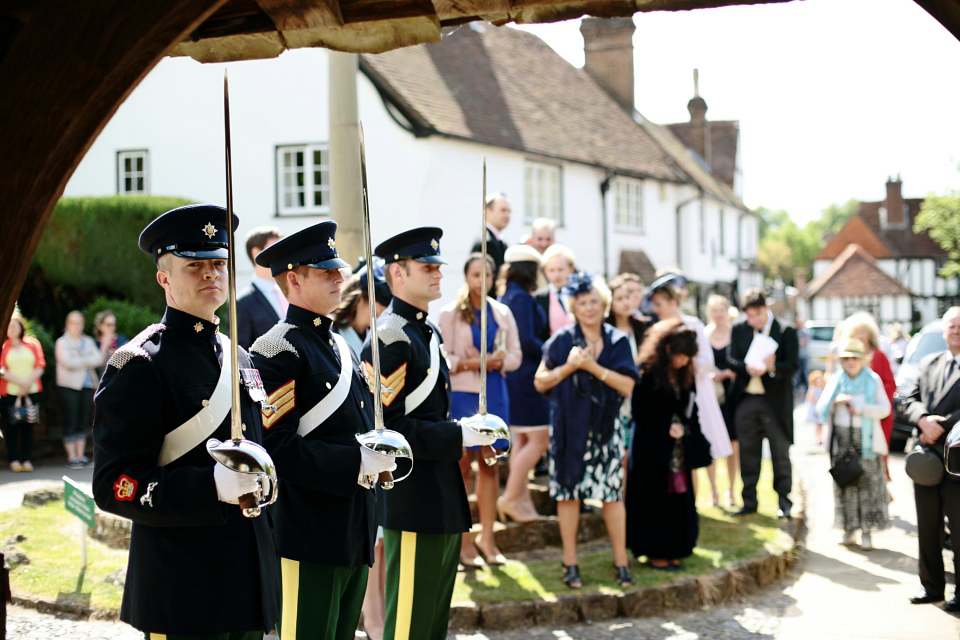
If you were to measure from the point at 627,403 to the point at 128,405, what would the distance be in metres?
4.46

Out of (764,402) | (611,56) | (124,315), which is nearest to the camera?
(764,402)

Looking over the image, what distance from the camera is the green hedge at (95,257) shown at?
45.1 ft

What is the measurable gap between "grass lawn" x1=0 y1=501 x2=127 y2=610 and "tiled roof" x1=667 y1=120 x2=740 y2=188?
37.3 metres

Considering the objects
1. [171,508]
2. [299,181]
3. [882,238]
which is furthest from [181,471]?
[882,238]

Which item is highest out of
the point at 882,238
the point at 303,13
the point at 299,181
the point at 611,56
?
the point at 611,56

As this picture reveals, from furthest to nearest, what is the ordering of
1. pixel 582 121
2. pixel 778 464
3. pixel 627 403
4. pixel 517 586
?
pixel 582 121
pixel 778 464
pixel 627 403
pixel 517 586

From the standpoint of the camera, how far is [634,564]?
686 centimetres

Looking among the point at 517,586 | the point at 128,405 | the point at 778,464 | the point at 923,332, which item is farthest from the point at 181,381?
the point at 923,332

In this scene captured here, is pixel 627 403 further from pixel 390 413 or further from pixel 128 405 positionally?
pixel 128 405

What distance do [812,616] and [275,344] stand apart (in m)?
4.29

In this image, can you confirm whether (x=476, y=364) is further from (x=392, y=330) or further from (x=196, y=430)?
(x=196, y=430)

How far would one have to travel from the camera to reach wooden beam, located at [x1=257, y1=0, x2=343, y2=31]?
2.89 m

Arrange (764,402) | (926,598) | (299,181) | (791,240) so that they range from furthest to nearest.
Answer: (791,240) → (299,181) → (764,402) → (926,598)

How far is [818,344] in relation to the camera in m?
30.1
